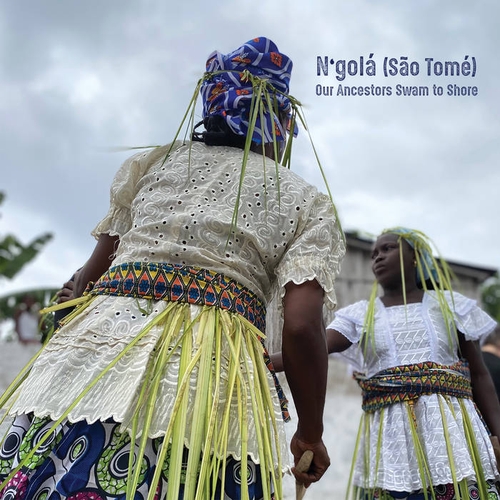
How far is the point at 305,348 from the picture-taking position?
1710mm

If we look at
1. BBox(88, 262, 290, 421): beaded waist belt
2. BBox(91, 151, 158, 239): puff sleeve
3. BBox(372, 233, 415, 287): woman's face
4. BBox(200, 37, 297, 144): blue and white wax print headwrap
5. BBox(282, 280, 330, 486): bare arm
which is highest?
BBox(372, 233, 415, 287): woman's face

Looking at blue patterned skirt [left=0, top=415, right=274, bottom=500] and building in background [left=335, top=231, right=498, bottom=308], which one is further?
building in background [left=335, top=231, right=498, bottom=308]

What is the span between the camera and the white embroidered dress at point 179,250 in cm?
159

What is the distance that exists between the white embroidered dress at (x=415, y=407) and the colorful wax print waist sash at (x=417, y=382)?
3cm

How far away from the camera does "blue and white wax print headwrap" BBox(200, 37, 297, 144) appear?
1960 millimetres

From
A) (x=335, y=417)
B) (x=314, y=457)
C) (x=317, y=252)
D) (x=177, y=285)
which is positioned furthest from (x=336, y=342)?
(x=335, y=417)

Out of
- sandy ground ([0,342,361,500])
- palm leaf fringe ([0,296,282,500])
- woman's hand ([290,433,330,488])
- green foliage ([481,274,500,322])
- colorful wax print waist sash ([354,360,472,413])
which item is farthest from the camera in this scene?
green foliage ([481,274,500,322])

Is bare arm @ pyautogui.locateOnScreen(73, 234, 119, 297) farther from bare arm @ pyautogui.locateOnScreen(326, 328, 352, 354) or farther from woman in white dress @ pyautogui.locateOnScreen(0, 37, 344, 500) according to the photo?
bare arm @ pyautogui.locateOnScreen(326, 328, 352, 354)

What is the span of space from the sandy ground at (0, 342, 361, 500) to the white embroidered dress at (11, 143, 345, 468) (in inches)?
193

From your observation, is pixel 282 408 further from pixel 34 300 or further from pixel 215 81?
pixel 34 300

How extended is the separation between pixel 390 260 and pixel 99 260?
1796 mm

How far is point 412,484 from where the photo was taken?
2.84 m

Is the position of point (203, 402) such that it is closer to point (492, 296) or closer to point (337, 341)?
point (337, 341)

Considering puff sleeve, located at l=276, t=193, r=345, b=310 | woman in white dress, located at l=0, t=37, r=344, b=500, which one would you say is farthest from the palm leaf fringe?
puff sleeve, located at l=276, t=193, r=345, b=310
